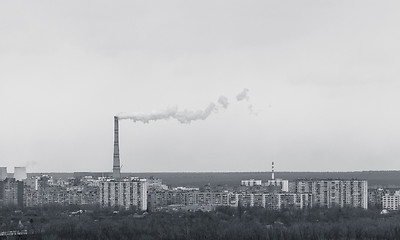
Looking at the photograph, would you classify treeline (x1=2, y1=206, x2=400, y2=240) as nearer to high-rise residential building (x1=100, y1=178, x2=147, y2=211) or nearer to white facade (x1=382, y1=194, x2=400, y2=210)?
white facade (x1=382, y1=194, x2=400, y2=210)

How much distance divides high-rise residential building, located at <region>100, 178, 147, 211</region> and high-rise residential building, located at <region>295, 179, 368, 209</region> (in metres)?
8.64

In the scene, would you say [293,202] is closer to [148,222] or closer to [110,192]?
[110,192]

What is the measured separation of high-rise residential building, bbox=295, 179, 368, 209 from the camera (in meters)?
48.8

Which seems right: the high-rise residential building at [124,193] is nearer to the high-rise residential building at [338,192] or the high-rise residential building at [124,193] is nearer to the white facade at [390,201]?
the high-rise residential building at [338,192]

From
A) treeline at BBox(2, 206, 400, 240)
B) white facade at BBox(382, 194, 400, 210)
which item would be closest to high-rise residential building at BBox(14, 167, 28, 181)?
treeline at BBox(2, 206, 400, 240)

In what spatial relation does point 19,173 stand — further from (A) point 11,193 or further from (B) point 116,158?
(B) point 116,158

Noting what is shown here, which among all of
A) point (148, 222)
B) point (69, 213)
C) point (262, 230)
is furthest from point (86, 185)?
point (262, 230)

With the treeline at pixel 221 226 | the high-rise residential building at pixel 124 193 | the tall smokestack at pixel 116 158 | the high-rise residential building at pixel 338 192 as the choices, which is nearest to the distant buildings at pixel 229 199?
the high-rise residential building at pixel 124 193

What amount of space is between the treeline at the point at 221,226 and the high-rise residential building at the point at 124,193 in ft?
25.9

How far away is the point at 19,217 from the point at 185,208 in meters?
7.94

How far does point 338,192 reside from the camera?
1961 inches

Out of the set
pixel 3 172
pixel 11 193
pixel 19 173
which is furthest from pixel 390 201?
pixel 3 172

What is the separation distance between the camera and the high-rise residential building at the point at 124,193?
4822cm

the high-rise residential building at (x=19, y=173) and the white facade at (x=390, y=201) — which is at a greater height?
the high-rise residential building at (x=19, y=173)
